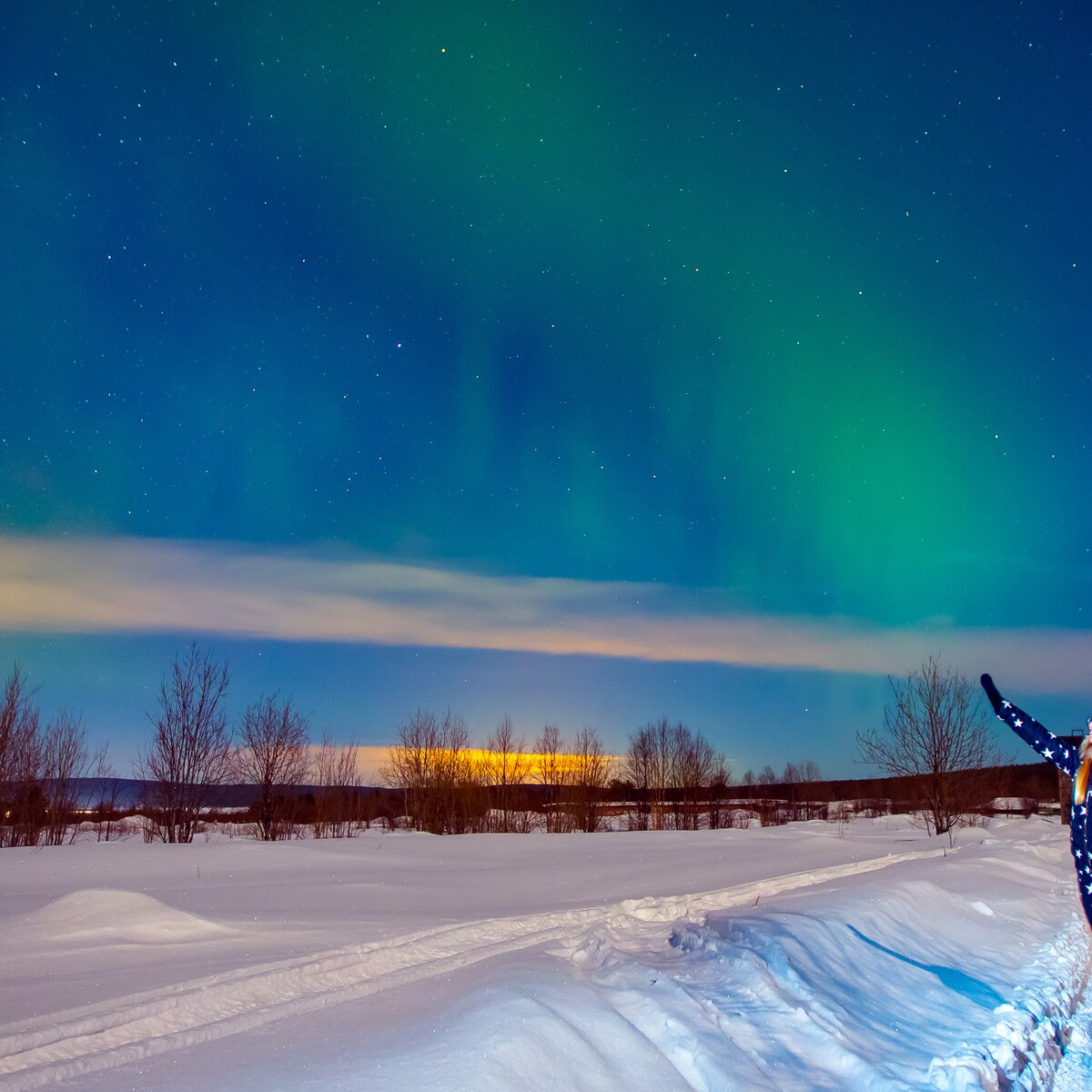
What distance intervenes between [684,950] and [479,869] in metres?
12.0

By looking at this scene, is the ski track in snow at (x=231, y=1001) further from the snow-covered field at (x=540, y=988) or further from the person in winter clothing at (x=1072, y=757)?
the person in winter clothing at (x=1072, y=757)

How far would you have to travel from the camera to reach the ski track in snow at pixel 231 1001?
4.55m

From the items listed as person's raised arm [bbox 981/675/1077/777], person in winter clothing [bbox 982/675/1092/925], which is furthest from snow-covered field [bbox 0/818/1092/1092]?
person's raised arm [bbox 981/675/1077/777]

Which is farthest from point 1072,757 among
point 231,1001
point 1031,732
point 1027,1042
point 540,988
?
point 231,1001

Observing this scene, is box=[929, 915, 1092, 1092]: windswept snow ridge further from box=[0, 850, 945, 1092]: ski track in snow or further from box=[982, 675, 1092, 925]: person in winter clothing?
box=[0, 850, 945, 1092]: ski track in snow

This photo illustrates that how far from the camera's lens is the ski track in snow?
4.55m

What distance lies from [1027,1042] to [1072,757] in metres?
3.51

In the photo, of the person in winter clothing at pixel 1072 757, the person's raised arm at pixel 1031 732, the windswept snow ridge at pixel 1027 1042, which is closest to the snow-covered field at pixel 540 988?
the windswept snow ridge at pixel 1027 1042

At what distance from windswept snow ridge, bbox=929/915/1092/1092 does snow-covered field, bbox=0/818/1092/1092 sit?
2 cm

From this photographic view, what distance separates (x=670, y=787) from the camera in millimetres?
52406

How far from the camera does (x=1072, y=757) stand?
9.57 feet

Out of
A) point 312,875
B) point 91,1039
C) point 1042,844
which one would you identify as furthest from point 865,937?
point 1042,844

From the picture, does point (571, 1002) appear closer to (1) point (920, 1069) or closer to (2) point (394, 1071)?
(2) point (394, 1071)

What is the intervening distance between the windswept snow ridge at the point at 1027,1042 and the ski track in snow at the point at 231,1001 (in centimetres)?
289
